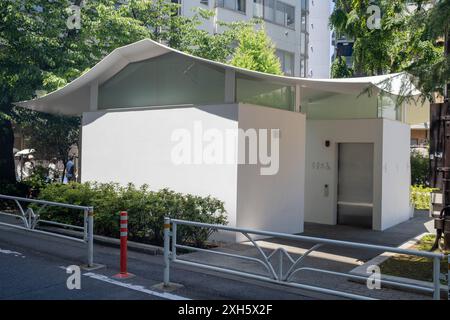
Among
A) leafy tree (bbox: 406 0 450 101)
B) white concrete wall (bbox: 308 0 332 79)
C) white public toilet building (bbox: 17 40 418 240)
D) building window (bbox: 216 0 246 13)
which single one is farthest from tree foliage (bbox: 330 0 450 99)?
white concrete wall (bbox: 308 0 332 79)

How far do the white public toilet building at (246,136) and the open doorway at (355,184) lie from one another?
0.03 m

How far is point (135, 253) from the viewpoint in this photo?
29.2 ft

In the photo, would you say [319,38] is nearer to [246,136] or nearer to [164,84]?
[164,84]

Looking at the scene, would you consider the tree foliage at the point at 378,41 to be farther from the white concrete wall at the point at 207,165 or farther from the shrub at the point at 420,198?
the white concrete wall at the point at 207,165

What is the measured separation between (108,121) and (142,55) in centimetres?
198

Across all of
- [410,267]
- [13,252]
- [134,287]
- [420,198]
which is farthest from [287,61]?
[134,287]

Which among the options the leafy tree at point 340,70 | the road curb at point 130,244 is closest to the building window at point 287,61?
the leafy tree at point 340,70

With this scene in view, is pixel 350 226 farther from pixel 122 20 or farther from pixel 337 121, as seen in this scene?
pixel 122 20

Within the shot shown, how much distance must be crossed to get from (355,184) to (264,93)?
4199 millimetres

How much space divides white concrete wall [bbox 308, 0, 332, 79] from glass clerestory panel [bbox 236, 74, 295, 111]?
30590mm

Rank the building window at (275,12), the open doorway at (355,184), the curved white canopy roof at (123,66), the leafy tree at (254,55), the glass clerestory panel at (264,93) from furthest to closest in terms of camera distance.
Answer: the building window at (275,12) < the leafy tree at (254,55) < the open doorway at (355,184) < the glass clerestory panel at (264,93) < the curved white canopy roof at (123,66)

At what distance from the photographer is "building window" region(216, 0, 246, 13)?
28628mm

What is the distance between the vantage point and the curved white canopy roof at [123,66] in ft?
29.1
